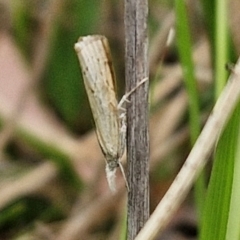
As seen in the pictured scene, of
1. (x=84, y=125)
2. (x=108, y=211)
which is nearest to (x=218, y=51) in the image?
(x=108, y=211)

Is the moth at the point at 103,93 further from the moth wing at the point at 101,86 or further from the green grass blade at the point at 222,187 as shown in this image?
the green grass blade at the point at 222,187

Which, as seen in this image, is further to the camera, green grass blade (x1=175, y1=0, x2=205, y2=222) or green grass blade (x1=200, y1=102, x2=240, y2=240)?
green grass blade (x1=175, y1=0, x2=205, y2=222)

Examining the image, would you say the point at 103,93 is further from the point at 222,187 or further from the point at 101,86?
the point at 222,187

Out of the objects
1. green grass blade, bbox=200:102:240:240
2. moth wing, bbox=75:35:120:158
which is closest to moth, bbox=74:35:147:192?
moth wing, bbox=75:35:120:158

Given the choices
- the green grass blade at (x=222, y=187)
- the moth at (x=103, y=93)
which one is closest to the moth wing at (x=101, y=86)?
the moth at (x=103, y=93)

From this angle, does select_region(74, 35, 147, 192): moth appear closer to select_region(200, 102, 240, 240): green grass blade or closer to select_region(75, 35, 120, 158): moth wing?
select_region(75, 35, 120, 158): moth wing

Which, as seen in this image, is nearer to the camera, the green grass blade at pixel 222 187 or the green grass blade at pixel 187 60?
the green grass blade at pixel 222 187

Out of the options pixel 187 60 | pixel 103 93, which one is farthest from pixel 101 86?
pixel 187 60

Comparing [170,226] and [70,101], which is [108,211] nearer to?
[170,226]
